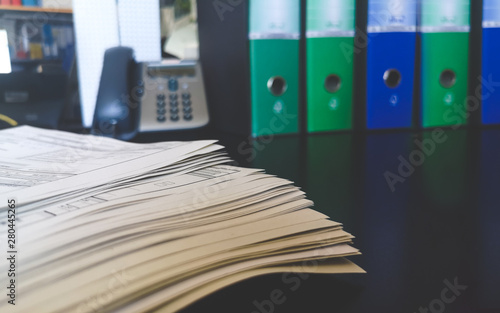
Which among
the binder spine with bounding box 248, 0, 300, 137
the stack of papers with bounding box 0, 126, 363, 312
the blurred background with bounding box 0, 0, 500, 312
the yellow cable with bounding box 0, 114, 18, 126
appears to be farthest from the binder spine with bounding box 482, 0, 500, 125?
the yellow cable with bounding box 0, 114, 18, 126

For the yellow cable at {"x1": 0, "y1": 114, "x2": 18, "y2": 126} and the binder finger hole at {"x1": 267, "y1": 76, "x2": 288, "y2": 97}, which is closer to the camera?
the binder finger hole at {"x1": 267, "y1": 76, "x2": 288, "y2": 97}

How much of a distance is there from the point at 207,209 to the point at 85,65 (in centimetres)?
100

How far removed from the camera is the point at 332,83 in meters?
0.97

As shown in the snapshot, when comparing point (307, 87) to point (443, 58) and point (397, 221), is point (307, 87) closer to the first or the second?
point (443, 58)

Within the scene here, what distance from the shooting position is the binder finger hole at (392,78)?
953 mm

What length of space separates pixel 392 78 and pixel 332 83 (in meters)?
0.13

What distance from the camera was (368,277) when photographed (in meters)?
0.30

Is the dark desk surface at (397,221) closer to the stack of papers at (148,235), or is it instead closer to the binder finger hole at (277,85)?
the stack of papers at (148,235)

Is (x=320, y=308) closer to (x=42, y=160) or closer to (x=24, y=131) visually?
(x=42, y=160)

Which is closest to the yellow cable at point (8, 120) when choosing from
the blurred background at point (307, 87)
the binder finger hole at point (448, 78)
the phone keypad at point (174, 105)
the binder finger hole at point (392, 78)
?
the blurred background at point (307, 87)

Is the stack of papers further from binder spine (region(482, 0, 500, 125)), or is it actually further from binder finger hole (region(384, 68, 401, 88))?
binder spine (region(482, 0, 500, 125))

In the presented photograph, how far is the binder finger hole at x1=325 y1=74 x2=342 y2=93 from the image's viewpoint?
95 cm

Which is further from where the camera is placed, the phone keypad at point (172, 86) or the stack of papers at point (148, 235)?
the phone keypad at point (172, 86)

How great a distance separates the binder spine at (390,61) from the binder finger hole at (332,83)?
0.06 metres
